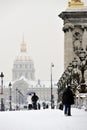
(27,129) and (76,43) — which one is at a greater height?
(76,43)

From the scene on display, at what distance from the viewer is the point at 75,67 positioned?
6419 cm

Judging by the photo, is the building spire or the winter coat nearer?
the winter coat

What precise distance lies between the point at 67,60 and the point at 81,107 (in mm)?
43352

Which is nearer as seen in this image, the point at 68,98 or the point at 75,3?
the point at 68,98

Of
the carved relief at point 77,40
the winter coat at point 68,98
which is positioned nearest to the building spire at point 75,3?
the carved relief at point 77,40

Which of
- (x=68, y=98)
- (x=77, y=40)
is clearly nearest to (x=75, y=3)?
(x=77, y=40)

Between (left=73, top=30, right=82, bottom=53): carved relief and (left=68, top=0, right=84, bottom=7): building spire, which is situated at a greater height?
(left=68, top=0, right=84, bottom=7): building spire

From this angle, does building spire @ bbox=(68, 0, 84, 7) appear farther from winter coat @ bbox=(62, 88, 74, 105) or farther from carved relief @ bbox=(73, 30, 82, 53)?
winter coat @ bbox=(62, 88, 74, 105)

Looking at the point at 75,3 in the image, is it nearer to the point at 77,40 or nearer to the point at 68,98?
the point at 77,40

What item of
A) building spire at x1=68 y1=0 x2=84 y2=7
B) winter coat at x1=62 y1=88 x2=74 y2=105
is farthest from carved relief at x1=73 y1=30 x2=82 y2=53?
winter coat at x1=62 y1=88 x2=74 y2=105

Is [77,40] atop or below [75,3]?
below

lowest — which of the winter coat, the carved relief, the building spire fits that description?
the winter coat

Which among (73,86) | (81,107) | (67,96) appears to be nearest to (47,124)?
(67,96)

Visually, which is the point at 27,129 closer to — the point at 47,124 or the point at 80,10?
the point at 47,124
